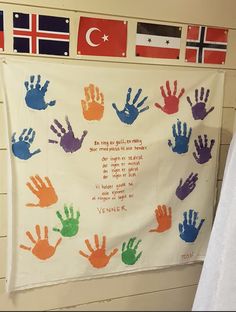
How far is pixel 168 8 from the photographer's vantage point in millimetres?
1375

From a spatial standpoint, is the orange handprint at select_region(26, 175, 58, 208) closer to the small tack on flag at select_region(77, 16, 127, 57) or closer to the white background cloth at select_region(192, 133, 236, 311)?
the small tack on flag at select_region(77, 16, 127, 57)

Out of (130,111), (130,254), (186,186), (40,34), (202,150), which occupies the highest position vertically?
(40,34)

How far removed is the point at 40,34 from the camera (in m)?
1.24

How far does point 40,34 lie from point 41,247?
0.75 meters

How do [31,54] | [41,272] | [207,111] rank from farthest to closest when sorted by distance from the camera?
[207,111] → [41,272] → [31,54]

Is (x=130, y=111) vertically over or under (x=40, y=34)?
under

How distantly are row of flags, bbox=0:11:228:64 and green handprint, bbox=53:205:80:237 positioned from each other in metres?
0.57

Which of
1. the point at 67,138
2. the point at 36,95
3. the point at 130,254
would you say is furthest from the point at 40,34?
the point at 130,254

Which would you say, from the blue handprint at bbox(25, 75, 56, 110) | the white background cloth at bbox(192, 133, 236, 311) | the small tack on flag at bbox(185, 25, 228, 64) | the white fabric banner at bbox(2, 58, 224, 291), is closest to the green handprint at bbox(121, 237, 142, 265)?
the white fabric banner at bbox(2, 58, 224, 291)

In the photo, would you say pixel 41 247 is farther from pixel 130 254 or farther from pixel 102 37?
pixel 102 37

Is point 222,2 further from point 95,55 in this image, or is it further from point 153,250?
point 153,250

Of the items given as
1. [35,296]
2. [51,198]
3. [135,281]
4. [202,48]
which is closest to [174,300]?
[135,281]

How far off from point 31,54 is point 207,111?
726 mm

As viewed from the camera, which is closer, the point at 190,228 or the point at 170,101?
the point at 170,101
